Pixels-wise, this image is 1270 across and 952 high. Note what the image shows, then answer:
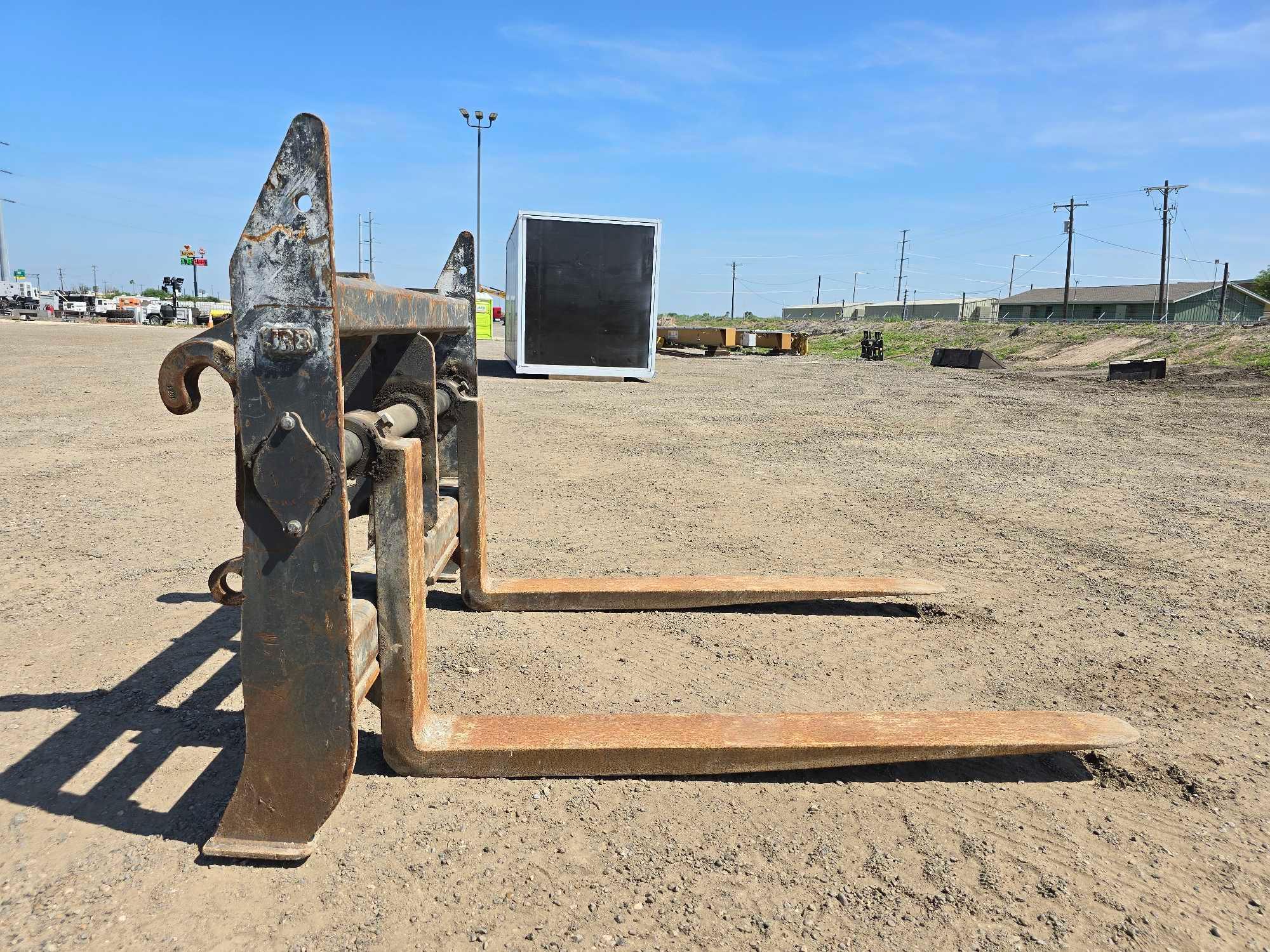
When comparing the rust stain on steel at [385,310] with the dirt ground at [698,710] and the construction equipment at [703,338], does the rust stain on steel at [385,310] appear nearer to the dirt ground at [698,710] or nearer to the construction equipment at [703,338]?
the dirt ground at [698,710]

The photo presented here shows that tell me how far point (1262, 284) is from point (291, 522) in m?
82.0

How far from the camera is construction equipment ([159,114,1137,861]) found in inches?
74.2

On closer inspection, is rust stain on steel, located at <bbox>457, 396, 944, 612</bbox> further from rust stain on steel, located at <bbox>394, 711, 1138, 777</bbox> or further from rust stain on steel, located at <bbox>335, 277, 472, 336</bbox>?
rust stain on steel, located at <bbox>394, 711, 1138, 777</bbox>

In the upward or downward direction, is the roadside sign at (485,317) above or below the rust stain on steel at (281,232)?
above

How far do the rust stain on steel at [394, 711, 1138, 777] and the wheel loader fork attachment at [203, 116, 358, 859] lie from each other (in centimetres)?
45

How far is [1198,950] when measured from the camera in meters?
1.94

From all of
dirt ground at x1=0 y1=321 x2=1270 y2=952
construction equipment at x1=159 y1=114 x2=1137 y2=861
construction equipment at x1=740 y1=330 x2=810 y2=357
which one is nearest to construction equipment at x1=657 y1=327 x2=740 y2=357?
construction equipment at x1=740 y1=330 x2=810 y2=357

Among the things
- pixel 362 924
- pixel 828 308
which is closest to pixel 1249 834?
pixel 362 924

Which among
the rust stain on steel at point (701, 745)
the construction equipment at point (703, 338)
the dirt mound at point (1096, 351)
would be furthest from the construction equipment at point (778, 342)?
the rust stain on steel at point (701, 745)

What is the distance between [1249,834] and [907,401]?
43.9ft

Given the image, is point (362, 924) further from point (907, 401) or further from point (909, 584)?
point (907, 401)

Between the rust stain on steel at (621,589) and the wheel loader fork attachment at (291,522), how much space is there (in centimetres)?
175

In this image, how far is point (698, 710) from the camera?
10.2 feet

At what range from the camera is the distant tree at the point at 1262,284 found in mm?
64312
